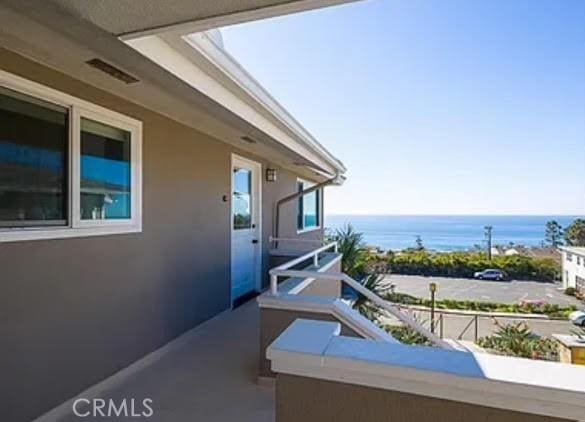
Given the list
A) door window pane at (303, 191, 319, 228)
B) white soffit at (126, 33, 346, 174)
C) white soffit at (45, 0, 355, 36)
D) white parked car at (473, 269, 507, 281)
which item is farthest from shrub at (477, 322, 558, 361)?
white parked car at (473, 269, 507, 281)

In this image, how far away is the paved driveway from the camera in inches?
938

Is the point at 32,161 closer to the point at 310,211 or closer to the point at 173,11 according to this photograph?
the point at 173,11

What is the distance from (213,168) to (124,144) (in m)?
1.72

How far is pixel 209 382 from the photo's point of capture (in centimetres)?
336

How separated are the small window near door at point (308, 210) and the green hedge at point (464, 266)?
67.5 ft

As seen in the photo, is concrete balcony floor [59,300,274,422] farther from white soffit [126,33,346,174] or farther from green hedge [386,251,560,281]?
green hedge [386,251,560,281]

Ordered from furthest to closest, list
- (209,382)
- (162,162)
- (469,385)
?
(162,162), (209,382), (469,385)

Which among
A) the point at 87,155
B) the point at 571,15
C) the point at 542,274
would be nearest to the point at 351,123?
the point at 542,274

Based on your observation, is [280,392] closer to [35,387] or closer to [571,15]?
[35,387]

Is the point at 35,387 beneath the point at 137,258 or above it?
beneath

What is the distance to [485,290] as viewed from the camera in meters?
26.2
